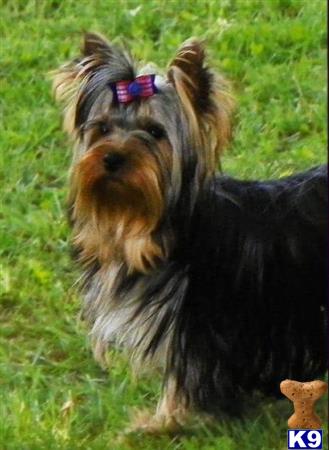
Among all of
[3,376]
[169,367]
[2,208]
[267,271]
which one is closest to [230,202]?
[267,271]

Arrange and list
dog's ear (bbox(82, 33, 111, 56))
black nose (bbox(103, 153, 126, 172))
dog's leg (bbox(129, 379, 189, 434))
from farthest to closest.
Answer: dog's leg (bbox(129, 379, 189, 434)), dog's ear (bbox(82, 33, 111, 56)), black nose (bbox(103, 153, 126, 172))

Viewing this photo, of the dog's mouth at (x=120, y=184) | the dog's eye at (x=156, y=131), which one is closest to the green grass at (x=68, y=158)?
the dog's mouth at (x=120, y=184)

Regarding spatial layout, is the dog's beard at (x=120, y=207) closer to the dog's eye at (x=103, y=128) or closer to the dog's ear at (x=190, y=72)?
the dog's eye at (x=103, y=128)

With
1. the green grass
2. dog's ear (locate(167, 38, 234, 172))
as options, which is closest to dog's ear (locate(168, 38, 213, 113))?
dog's ear (locate(167, 38, 234, 172))

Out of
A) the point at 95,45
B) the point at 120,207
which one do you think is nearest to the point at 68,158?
the point at 95,45

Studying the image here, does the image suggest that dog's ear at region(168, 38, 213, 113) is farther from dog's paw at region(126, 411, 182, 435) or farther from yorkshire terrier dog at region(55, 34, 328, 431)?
dog's paw at region(126, 411, 182, 435)

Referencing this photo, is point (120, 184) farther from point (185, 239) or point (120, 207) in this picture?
point (185, 239)

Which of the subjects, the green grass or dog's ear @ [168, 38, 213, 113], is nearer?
dog's ear @ [168, 38, 213, 113]
